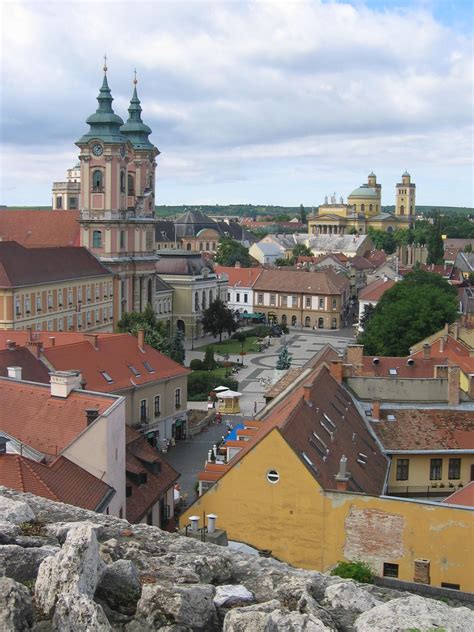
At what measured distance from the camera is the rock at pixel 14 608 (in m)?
7.96

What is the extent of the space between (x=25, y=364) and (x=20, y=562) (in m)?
30.1

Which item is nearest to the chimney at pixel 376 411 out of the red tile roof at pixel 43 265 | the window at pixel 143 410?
the window at pixel 143 410

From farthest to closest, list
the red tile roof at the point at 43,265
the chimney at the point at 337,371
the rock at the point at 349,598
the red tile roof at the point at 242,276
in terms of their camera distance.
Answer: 1. the red tile roof at the point at 242,276
2. the red tile roof at the point at 43,265
3. the chimney at the point at 337,371
4. the rock at the point at 349,598

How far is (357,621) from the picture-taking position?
29.2ft

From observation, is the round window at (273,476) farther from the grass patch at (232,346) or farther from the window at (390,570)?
the grass patch at (232,346)

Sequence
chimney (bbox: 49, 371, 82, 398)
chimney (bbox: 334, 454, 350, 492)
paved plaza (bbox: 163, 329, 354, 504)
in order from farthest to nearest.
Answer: paved plaza (bbox: 163, 329, 354, 504)
chimney (bbox: 49, 371, 82, 398)
chimney (bbox: 334, 454, 350, 492)

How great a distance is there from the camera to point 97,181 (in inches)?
3241

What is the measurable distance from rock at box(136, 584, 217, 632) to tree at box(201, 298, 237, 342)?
80363mm

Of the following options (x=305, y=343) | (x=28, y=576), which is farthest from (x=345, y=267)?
(x=28, y=576)

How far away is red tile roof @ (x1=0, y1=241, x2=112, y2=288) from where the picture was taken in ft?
216

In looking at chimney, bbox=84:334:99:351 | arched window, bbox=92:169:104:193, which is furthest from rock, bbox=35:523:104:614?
arched window, bbox=92:169:104:193

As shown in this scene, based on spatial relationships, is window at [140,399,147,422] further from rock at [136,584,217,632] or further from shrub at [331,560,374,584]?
rock at [136,584,217,632]

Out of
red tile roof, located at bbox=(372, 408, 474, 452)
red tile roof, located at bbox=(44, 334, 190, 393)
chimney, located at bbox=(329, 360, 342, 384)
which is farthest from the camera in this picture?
red tile roof, located at bbox=(44, 334, 190, 393)

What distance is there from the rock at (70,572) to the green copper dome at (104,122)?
7534 cm
